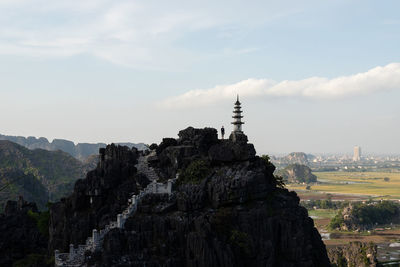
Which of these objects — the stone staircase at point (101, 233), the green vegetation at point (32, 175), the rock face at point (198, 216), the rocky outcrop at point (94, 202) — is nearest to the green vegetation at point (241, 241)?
the rock face at point (198, 216)

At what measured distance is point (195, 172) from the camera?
51500 millimetres

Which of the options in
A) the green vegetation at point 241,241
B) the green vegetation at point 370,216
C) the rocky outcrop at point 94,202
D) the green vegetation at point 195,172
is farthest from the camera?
the green vegetation at point 370,216

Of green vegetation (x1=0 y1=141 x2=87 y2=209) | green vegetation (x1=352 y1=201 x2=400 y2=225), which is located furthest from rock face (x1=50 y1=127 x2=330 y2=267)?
green vegetation (x1=352 y1=201 x2=400 y2=225)

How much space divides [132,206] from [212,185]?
943 cm

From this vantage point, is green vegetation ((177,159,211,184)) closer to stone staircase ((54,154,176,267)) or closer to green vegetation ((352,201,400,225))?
stone staircase ((54,154,176,267))

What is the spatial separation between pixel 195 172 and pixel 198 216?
6.41 m

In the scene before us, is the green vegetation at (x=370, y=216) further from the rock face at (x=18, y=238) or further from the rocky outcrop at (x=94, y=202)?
the rocky outcrop at (x=94, y=202)

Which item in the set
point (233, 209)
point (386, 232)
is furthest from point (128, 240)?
point (386, 232)

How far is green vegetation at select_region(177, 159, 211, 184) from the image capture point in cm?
5088

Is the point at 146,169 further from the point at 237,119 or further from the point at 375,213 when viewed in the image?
the point at 375,213

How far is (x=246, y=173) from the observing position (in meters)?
49.2

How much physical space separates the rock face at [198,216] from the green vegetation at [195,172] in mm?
121

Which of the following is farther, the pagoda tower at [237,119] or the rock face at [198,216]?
the pagoda tower at [237,119]

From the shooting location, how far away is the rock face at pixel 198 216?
44781 mm
